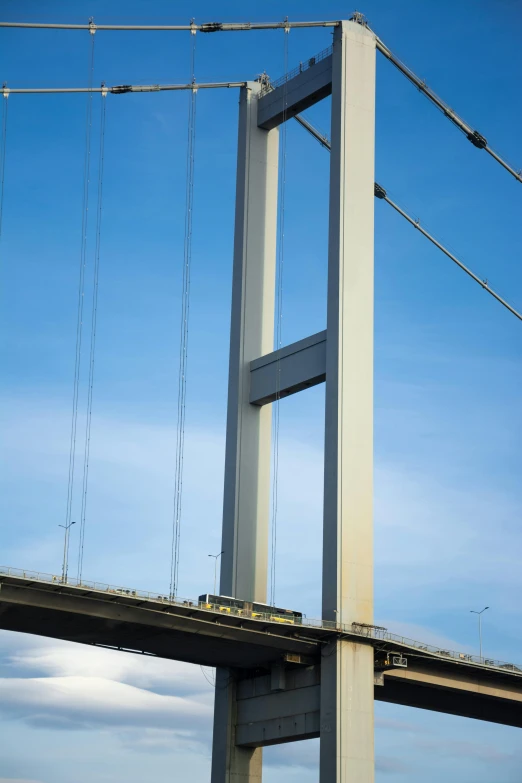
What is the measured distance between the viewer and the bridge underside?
205 ft

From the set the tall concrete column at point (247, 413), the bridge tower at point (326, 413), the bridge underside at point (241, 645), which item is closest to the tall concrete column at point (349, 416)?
the bridge tower at point (326, 413)

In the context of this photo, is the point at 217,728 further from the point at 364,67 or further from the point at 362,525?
the point at 364,67

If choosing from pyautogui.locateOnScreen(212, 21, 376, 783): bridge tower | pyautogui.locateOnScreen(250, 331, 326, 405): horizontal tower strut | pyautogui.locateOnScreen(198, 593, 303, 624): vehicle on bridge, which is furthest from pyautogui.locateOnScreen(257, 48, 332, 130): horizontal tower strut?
pyautogui.locateOnScreen(198, 593, 303, 624): vehicle on bridge

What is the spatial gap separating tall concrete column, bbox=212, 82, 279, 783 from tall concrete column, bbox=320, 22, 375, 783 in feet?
22.3

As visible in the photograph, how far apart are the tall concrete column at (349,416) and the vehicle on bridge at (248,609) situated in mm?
1892

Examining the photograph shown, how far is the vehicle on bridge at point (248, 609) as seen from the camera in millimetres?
65438

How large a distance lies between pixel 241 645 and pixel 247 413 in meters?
13.7

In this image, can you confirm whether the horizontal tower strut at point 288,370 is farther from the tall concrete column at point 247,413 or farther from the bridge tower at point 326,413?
the tall concrete column at point 247,413

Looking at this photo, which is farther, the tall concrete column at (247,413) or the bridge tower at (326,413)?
the tall concrete column at (247,413)

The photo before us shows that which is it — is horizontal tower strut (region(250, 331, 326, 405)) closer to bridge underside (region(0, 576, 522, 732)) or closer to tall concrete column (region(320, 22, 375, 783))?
tall concrete column (region(320, 22, 375, 783))

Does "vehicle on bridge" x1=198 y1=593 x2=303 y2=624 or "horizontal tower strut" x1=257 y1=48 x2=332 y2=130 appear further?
"horizontal tower strut" x1=257 y1=48 x2=332 y2=130

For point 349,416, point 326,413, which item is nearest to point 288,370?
point 326,413

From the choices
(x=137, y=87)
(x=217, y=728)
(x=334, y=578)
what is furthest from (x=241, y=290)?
(x=217, y=728)

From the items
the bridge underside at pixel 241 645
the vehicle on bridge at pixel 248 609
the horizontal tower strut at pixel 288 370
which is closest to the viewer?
the bridge underside at pixel 241 645
